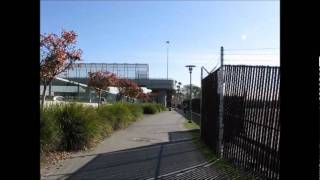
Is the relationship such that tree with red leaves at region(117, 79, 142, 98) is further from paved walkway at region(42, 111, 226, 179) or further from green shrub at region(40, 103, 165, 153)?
paved walkway at region(42, 111, 226, 179)

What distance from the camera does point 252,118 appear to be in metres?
10.2

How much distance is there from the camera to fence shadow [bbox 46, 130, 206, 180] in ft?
36.3

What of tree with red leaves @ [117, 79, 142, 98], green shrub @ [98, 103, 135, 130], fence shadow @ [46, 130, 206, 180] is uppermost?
tree with red leaves @ [117, 79, 142, 98]

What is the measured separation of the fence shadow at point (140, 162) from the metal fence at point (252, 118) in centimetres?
134

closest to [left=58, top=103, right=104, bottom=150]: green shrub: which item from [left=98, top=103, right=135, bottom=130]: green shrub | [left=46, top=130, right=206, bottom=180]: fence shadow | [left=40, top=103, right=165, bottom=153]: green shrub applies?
[left=40, top=103, right=165, bottom=153]: green shrub

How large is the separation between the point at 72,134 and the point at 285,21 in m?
14.7

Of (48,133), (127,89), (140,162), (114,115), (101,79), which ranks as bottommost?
(140,162)

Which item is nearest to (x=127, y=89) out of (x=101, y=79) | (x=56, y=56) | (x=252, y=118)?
(x=101, y=79)

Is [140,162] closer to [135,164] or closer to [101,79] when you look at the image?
[135,164]

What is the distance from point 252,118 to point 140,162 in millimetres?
4137

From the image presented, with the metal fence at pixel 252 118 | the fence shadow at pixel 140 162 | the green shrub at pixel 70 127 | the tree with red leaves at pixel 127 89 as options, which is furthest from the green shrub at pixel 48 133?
the tree with red leaves at pixel 127 89

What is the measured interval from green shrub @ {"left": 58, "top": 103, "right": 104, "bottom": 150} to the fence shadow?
1.20m

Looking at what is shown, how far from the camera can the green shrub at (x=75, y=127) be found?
52.5 feet

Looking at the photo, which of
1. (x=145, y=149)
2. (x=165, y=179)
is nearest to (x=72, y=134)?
(x=145, y=149)
